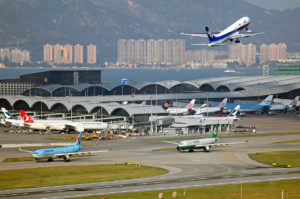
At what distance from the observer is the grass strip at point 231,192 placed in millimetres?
64625

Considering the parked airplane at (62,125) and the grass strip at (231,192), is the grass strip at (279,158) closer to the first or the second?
the grass strip at (231,192)

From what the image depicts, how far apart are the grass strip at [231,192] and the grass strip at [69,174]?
12001 mm

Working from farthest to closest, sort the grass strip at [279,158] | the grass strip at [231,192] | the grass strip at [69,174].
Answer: the grass strip at [279,158] < the grass strip at [69,174] < the grass strip at [231,192]

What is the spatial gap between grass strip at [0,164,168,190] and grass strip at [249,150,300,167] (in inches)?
761

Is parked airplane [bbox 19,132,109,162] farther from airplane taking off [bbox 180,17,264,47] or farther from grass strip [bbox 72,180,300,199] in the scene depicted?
grass strip [bbox 72,180,300,199]

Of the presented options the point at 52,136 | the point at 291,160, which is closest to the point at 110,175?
the point at 291,160

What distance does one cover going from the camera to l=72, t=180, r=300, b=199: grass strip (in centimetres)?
6462

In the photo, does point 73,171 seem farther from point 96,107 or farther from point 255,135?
point 96,107

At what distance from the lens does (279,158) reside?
322ft

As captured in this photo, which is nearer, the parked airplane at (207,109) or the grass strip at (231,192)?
the grass strip at (231,192)

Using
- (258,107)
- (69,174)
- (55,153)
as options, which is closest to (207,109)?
(258,107)

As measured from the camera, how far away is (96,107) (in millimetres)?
169750

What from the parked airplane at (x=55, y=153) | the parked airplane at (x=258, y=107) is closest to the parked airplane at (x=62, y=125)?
the parked airplane at (x=55, y=153)

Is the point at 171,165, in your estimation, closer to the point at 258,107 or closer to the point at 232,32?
the point at 232,32
